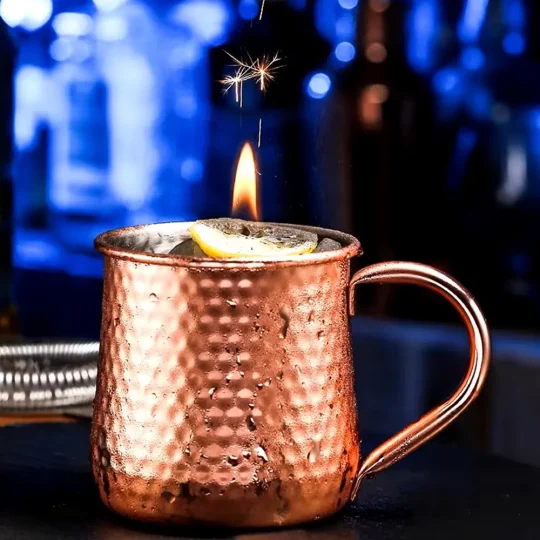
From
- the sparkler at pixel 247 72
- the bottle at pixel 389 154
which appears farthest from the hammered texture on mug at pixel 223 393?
the bottle at pixel 389 154

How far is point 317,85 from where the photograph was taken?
5.28 ft

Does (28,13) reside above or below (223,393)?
above

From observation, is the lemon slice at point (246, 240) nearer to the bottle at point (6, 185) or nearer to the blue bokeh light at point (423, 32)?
the bottle at point (6, 185)

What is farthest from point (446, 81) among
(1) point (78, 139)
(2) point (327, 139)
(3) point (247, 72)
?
(3) point (247, 72)

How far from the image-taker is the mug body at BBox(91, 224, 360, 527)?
550 millimetres

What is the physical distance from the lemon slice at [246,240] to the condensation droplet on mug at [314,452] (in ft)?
0.32

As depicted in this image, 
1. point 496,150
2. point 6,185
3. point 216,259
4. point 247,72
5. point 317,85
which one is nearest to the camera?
point 216,259

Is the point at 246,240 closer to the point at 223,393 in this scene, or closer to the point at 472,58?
the point at 223,393

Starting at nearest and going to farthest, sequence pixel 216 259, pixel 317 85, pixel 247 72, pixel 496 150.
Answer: pixel 216 259, pixel 247 72, pixel 317 85, pixel 496 150

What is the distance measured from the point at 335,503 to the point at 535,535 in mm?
103

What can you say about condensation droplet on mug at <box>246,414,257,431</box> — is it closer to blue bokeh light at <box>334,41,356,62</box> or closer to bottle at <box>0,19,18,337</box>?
bottle at <box>0,19,18,337</box>

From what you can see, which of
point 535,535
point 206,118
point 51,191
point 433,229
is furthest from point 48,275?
point 535,535

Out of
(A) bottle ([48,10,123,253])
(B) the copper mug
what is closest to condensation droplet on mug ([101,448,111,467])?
(B) the copper mug

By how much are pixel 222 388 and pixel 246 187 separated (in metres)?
0.13
